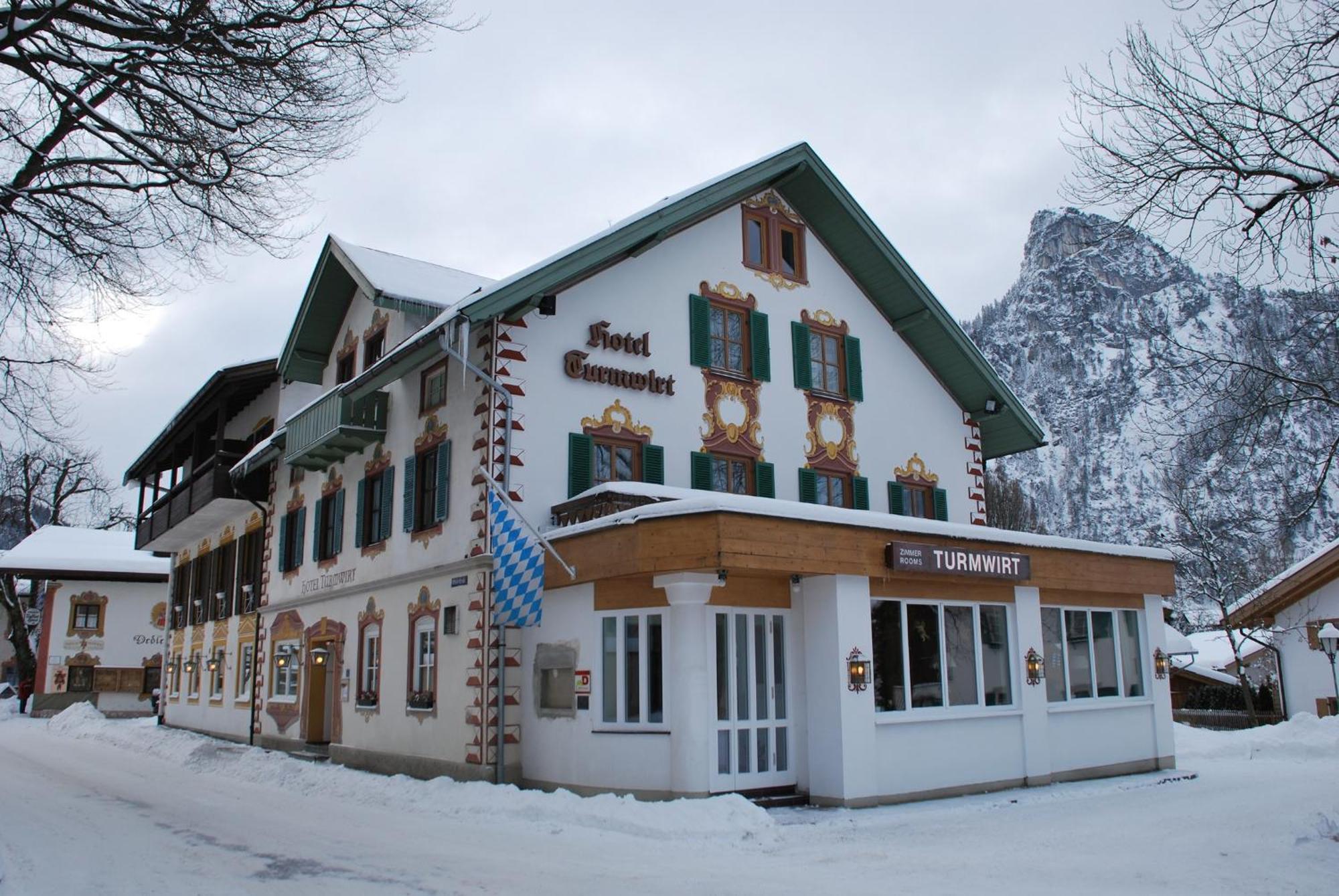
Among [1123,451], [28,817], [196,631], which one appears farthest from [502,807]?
[1123,451]

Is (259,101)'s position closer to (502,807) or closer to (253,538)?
(502,807)

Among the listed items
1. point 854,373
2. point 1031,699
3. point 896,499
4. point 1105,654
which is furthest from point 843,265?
point 1031,699

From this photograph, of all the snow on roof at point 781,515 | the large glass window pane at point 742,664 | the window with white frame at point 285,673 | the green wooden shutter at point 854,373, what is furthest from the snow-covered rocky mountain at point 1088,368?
the large glass window pane at point 742,664

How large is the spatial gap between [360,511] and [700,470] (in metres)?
7.09

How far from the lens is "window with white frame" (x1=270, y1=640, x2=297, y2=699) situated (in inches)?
948

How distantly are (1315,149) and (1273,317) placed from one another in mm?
3672

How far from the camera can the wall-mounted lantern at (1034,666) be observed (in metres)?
16.4

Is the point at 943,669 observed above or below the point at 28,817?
above

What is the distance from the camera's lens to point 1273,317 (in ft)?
46.3

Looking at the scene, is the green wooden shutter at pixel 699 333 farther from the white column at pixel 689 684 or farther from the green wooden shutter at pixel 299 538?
the green wooden shutter at pixel 299 538

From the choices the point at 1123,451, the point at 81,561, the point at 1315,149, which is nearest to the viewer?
the point at 1315,149

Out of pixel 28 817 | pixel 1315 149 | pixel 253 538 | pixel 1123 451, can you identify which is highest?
pixel 1123 451

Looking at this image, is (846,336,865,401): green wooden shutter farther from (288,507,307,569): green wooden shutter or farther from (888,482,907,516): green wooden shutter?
(288,507,307,569): green wooden shutter

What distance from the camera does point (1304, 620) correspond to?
27.3 m
